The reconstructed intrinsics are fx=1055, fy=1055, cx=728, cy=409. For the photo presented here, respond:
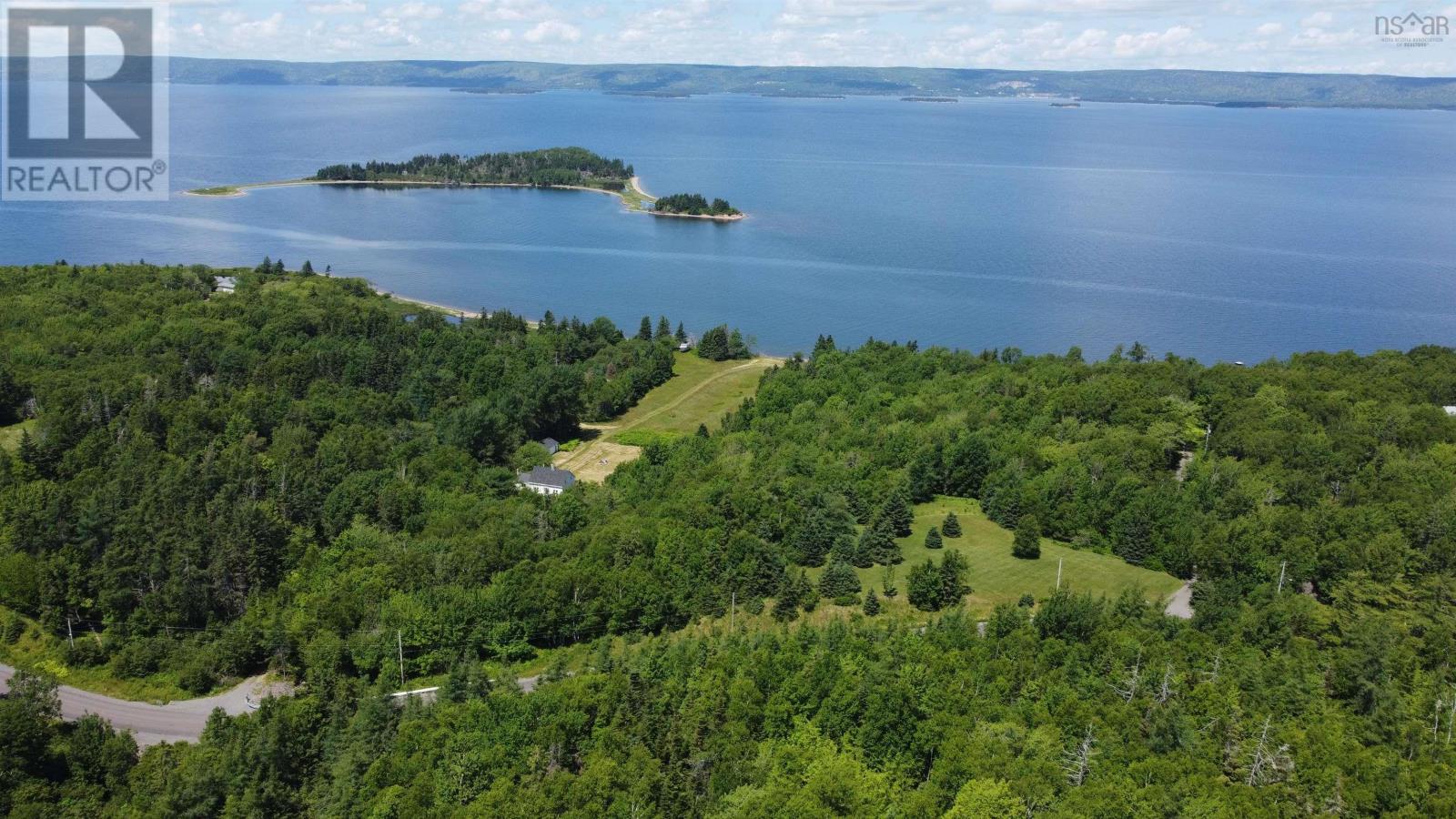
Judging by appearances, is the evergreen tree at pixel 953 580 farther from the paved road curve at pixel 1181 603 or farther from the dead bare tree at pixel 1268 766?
the dead bare tree at pixel 1268 766

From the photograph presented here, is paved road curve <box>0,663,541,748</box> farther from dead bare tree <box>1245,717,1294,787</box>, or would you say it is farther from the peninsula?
the peninsula

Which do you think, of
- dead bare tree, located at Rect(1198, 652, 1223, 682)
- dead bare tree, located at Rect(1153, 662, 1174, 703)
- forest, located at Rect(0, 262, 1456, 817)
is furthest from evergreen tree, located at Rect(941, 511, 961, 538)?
dead bare tree, located at Rect(1153, 662, 1174, 703)

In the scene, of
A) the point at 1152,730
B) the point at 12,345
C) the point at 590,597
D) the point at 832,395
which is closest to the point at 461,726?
the point at 590,597

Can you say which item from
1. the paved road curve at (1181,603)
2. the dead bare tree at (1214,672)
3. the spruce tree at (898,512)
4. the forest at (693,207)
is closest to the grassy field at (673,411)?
the spruce tree at (898,512)

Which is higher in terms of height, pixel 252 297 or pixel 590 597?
pixel 252 297

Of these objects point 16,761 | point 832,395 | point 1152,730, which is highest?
point 832,395

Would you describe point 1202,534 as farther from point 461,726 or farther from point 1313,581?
point 461,726

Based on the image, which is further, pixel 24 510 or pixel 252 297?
pixel 252 297
